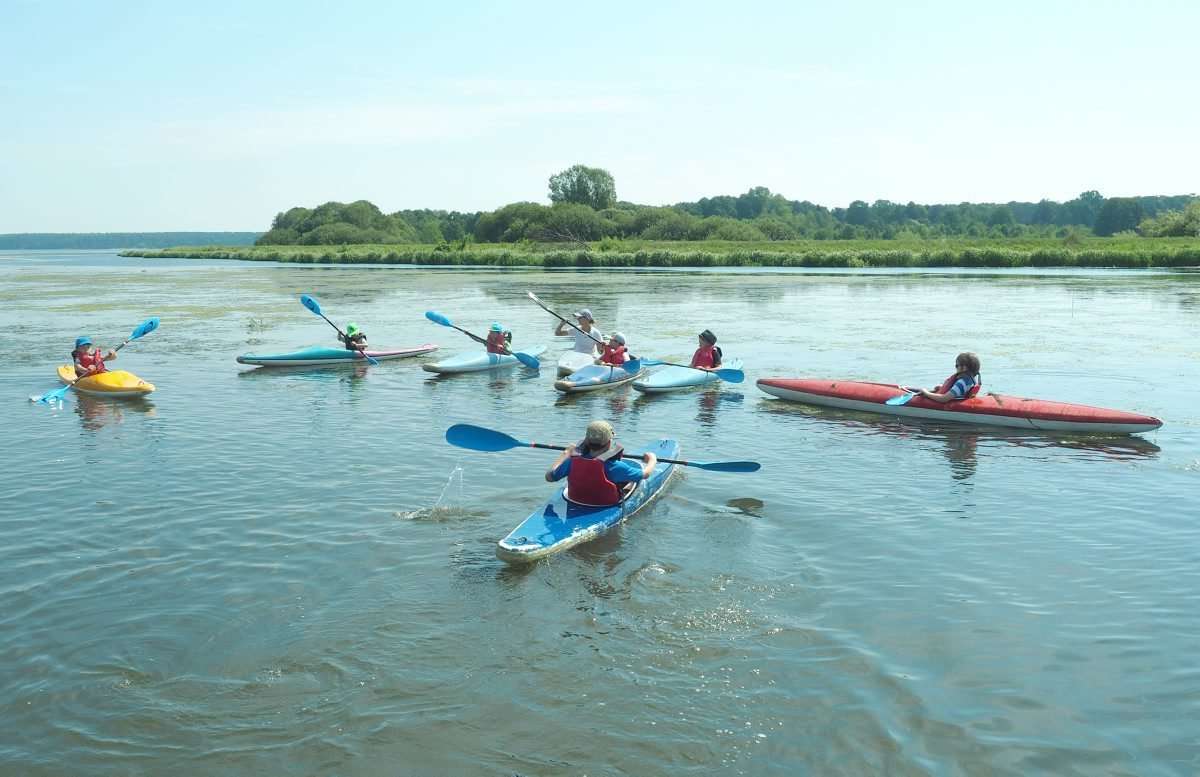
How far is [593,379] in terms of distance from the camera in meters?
15.0

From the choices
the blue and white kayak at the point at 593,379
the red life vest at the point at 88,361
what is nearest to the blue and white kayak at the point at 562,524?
the blue and white kayak at the point at 593,379

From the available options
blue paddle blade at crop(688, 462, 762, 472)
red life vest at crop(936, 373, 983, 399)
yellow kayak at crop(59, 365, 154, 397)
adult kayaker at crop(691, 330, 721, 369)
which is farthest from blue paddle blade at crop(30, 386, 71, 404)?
red life vest at crop(936, 373, 983, 399)

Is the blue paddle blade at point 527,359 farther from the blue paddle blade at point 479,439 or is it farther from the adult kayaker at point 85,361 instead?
the blue paddle blade at point 479,439

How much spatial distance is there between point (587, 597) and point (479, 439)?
119 inches

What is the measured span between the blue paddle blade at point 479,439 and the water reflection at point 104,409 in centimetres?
575

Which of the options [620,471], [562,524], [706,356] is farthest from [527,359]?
[562,524]

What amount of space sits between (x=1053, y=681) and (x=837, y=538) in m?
2.58

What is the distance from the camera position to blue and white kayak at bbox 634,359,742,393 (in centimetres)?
1491

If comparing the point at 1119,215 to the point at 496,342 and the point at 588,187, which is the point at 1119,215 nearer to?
the point at 588,187

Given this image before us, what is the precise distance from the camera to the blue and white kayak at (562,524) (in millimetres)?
7075

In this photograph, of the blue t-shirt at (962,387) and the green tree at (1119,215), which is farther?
the green tree at (1119,215)

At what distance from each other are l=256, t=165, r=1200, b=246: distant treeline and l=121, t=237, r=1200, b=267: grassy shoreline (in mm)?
5627

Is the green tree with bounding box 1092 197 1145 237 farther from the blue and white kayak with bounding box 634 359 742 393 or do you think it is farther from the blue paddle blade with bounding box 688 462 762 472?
the blue paddle blade with bounding box 688 462 762 472

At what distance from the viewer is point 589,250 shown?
68.9 metres
